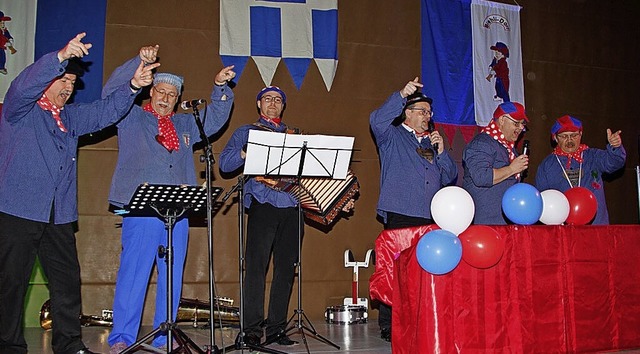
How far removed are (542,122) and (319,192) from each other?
4.16 metres

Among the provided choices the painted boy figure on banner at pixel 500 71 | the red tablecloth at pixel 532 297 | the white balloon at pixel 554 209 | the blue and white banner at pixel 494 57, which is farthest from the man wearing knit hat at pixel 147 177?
the painted boy figure on banner at pixel 500 71

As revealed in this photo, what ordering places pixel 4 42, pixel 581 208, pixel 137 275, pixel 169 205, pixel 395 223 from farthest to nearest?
pixel 4 42, pixel 395 223, pixel 581 208, pixel 137 275, pixel 169 205

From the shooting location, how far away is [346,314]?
254 inches

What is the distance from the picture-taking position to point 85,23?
627 centimetres

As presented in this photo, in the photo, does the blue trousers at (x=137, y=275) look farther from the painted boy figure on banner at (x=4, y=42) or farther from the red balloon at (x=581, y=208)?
the red balloon at (x=581, y=208)

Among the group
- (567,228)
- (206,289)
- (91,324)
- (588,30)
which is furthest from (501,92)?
(91,324)

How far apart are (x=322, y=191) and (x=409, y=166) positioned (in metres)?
0.83

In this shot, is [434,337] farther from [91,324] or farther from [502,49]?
[502,49]

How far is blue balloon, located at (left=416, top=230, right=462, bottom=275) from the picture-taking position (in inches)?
148

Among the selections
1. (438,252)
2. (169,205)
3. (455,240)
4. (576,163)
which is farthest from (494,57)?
(169,205)

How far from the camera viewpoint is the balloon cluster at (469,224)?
12.4ft

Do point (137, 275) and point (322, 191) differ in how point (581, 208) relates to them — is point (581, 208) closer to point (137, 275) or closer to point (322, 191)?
point (322, 191)

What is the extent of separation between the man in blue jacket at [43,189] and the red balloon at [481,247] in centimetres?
230

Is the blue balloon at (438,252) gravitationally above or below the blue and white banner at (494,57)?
below
